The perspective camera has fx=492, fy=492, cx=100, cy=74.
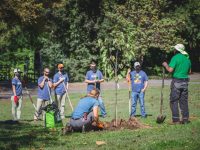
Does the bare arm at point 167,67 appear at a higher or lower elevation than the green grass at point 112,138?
higher

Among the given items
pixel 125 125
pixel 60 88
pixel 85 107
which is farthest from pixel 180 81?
pixel 60 88

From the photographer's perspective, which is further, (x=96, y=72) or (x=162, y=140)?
(x=96, y=72)

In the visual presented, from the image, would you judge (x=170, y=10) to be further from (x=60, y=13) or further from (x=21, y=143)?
(x=21, y=143)

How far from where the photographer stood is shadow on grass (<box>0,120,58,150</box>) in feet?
35.7

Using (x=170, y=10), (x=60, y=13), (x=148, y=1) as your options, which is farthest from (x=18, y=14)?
(x=170, y=10)

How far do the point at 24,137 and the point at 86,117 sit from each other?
169 cm

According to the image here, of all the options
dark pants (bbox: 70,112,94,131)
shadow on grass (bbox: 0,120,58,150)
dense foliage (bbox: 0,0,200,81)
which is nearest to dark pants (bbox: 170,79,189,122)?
dark pants (bbox: 70,112,94,131)

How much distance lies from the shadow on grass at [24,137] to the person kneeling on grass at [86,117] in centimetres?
65

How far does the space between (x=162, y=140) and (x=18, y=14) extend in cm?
2603

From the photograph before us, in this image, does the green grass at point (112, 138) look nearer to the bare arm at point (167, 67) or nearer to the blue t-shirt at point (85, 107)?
the blue t-shirt at point (85, 107)

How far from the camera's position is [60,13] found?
45.4 metres

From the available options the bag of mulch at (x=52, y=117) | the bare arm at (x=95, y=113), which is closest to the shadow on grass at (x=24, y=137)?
the bag of mulch at (x=52, y=117)

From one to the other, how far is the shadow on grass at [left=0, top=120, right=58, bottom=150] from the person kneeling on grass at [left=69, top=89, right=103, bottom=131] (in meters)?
0.65

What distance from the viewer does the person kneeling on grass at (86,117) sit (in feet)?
41.8
